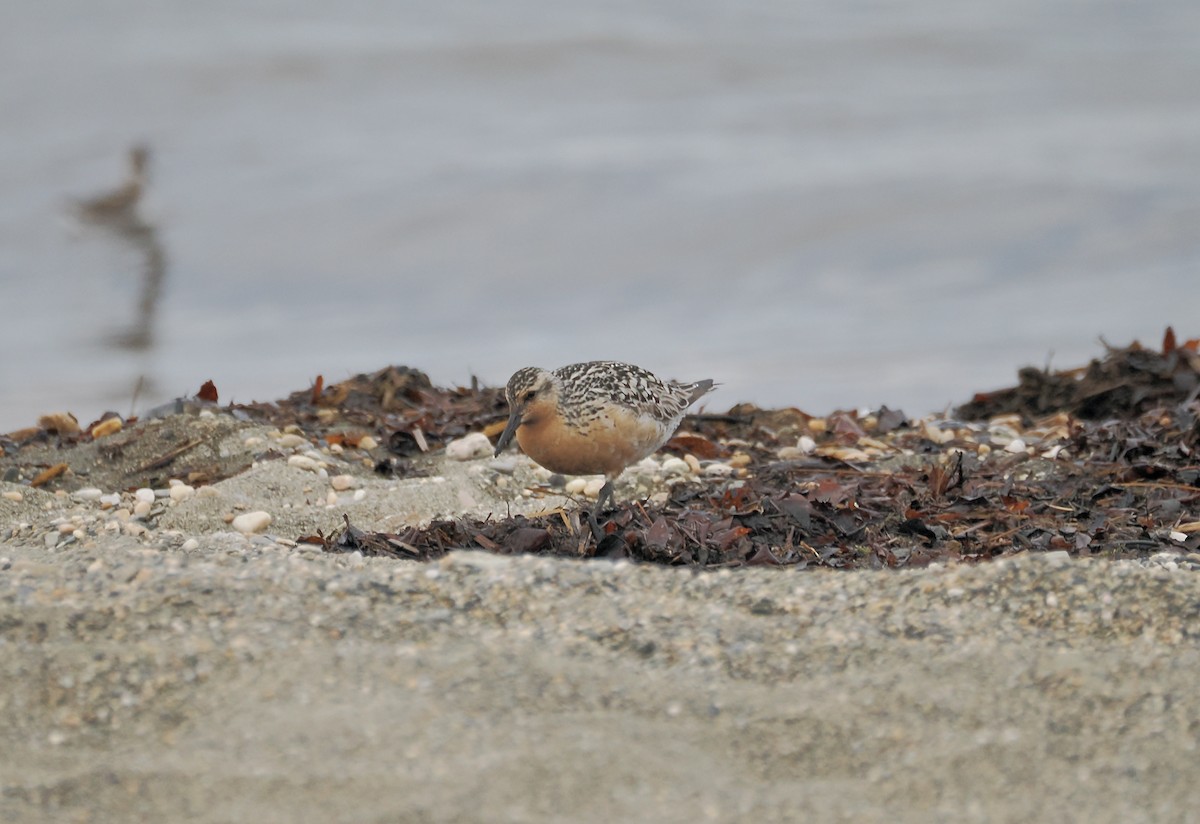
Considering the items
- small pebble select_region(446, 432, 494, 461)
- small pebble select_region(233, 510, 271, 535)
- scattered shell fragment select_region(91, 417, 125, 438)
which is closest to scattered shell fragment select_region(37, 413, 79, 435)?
scattered shell fragment select_region(91, 417, 125, 438)

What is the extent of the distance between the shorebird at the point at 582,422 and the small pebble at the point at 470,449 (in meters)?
1.16

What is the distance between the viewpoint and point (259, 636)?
150 inches

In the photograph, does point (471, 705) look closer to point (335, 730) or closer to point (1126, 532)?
point (335, 730)

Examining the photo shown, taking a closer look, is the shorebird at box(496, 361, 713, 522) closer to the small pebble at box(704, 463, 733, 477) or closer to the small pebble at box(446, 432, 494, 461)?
the small pebble at box(704, 463, 733, 477)

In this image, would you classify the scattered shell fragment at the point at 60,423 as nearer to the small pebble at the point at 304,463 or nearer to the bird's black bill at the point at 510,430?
the small pebble at the point at 304,463

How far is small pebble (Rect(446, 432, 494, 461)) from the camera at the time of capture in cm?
809

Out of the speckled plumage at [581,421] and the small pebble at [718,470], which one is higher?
the speckled plumage at [581,421]

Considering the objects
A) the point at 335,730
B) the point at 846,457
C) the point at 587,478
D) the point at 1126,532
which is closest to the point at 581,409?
the point at 587,478

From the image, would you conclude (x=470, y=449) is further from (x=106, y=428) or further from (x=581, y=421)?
(x=106, y=428)

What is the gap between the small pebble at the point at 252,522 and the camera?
21.0 feet

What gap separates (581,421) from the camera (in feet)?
21.8

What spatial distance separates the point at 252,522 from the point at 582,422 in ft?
5.42

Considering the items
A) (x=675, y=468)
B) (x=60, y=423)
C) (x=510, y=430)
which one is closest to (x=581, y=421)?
(x=510, y=430)

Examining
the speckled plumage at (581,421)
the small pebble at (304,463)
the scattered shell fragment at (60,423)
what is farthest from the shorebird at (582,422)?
the scattered shell fragment at (60,423)
